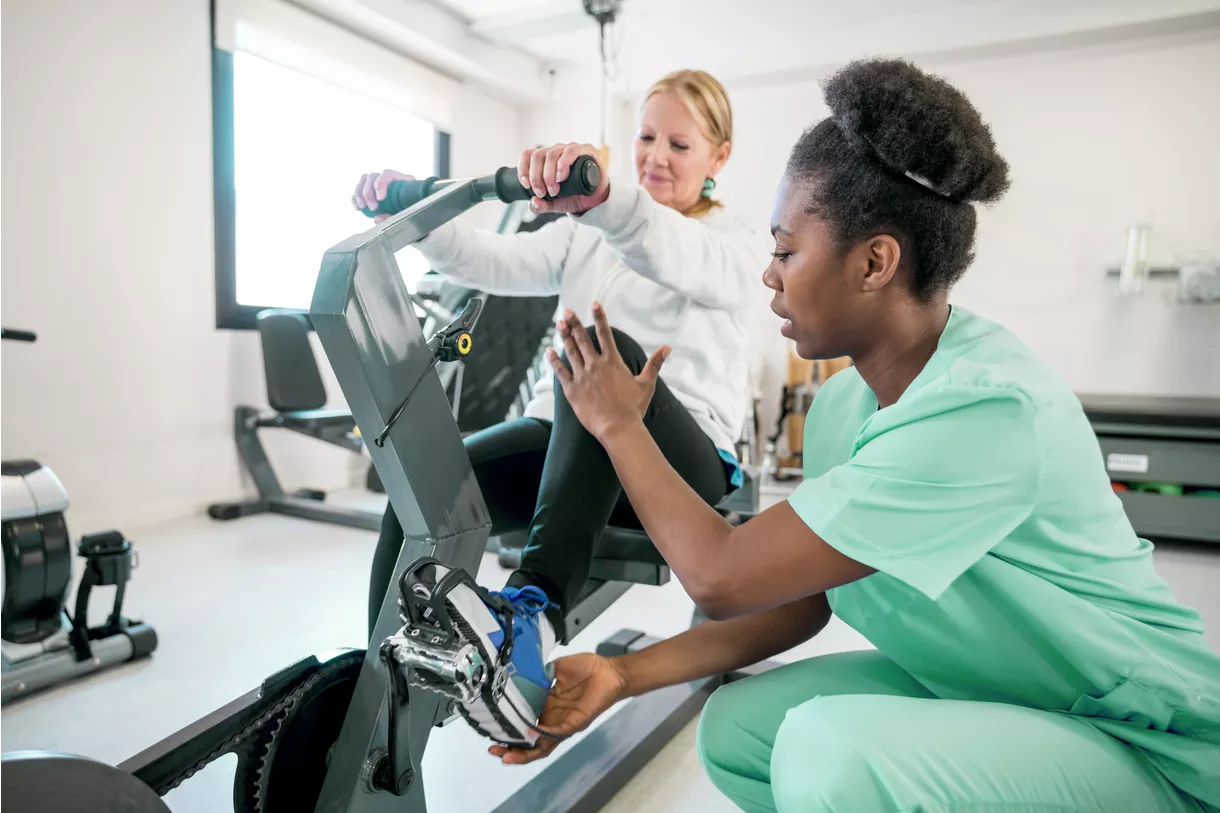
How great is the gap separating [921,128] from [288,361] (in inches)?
113

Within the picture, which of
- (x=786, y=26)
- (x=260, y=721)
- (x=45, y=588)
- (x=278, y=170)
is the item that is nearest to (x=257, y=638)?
(x=45, y=588)

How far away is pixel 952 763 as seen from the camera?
2.42 ft

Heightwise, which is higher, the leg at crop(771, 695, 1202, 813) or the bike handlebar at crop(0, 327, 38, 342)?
the bike handlebar at crop(0, 327, 38, 342)

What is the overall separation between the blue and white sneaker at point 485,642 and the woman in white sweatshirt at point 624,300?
30 mm

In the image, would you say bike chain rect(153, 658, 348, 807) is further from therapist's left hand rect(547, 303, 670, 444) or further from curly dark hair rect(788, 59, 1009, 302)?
curly dark hair rect(788, 59, 1009, 302)

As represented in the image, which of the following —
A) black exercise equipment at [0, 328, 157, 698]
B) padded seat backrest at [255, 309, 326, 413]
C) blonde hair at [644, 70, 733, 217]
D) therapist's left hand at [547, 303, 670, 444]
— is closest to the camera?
therapist's left hand at [547, 303, 670, 444]

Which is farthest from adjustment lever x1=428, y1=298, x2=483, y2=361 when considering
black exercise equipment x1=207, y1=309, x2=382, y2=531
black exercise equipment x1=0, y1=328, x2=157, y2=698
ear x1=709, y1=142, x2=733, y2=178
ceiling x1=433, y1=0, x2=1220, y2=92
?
ceiling x1=433, y1=0, x2=1220, y2=92

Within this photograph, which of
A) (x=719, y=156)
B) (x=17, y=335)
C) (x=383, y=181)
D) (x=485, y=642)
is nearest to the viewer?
(x=485, y=642)

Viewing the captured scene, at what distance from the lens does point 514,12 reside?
14.3ft

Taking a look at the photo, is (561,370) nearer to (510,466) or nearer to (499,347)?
(510,466)

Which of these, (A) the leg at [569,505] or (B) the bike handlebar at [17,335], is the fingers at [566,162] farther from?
(B) the bike handlebar at [17,335]

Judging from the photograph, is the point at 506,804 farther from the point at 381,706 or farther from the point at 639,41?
the point at 639,41

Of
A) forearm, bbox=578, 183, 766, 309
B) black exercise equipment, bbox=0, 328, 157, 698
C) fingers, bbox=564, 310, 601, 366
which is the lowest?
black exercise equipment, bbox=0, 328, 157, 698

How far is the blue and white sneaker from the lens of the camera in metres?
0.83
